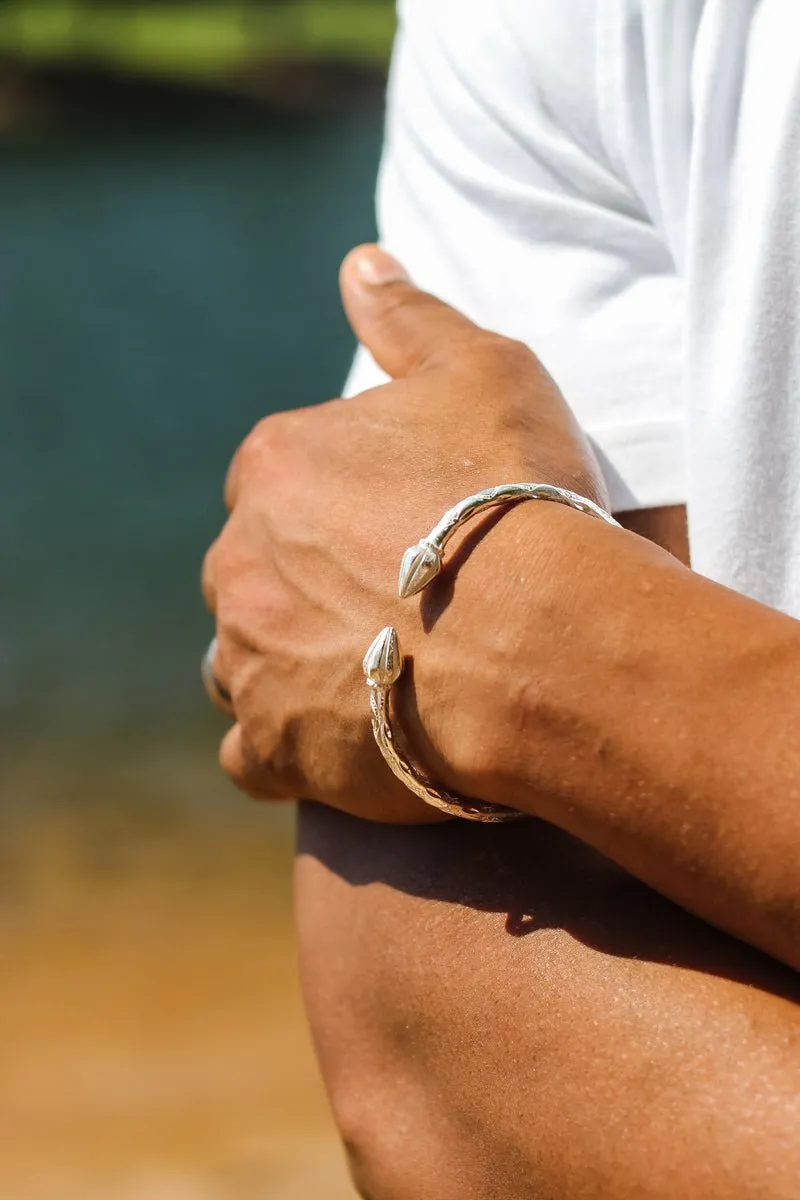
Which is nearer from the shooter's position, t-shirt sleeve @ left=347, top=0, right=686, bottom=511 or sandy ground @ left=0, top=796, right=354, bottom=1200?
t-shirt sleeve @ left=347, top=0, right=686, bottom=511

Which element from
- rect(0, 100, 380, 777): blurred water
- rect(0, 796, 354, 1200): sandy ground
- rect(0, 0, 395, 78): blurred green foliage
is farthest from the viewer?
rect(0, 0, 395, 78): blurred green foliage

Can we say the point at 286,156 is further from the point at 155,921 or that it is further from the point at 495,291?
the point at 495,291

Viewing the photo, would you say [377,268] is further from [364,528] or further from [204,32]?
[204,32]

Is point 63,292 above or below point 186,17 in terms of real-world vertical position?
below

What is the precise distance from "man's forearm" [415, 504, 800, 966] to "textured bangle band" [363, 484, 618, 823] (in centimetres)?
1

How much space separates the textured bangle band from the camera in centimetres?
58

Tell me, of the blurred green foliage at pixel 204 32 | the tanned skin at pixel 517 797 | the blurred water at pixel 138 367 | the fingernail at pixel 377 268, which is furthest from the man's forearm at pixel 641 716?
the blurred green foliage at pixel 204 32

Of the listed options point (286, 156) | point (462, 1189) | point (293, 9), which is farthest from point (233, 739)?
point (293, 9)

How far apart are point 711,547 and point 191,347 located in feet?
21.8

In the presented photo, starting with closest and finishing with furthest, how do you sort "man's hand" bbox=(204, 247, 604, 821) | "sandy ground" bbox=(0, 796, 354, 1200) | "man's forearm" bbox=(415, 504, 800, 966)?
"man's forearm" bbox=(415, 504, 800, 966) → "man's hand" bbox=(204, 247, 604, 821) → "sandy ground" bbox=(0, 796, 354, 1200)

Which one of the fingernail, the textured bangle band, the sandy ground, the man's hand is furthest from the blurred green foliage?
the textured bangle band

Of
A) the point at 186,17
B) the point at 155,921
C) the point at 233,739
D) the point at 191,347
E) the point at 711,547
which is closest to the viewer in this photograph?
the point at 711,547

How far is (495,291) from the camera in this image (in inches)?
28.6

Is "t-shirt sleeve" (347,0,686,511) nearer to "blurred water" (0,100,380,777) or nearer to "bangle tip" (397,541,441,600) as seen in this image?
"bangle tip" (397,541,441,600)
